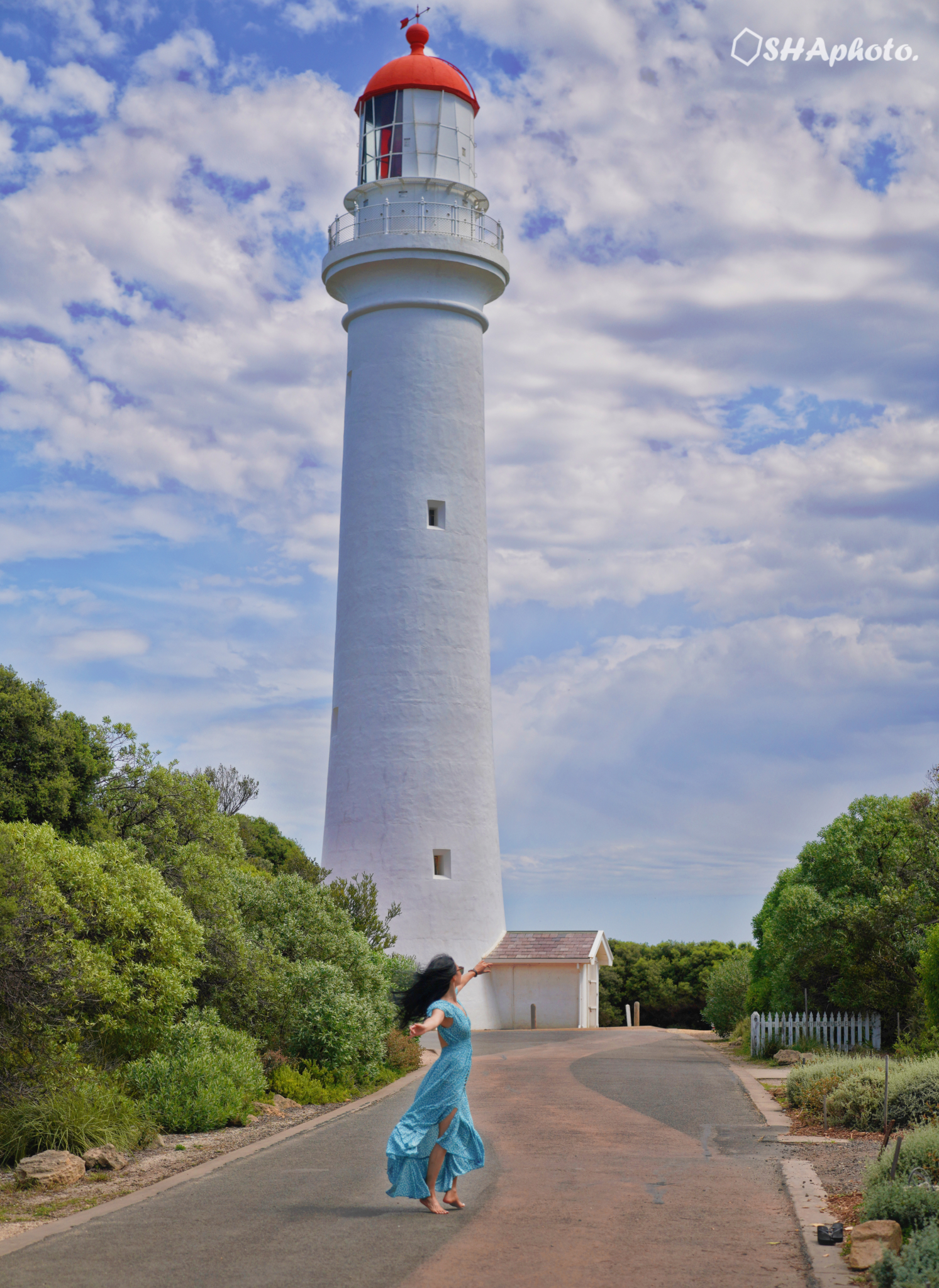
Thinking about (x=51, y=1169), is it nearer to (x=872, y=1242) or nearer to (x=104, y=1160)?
(x=104, y=1160)

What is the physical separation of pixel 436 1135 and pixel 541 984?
22.8 metres

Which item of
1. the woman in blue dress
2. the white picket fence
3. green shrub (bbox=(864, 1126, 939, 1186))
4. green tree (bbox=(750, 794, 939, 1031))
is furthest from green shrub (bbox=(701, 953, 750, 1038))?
the woman in blue dress

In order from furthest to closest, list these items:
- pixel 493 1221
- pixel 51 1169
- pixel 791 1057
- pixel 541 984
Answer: pixel 541 984
pixel 791 1057
pixel 51 1169
pixel 493 1221

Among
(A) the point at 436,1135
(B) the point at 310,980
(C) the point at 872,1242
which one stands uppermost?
(B) the point at 310,980

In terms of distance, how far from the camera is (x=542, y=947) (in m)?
31.9

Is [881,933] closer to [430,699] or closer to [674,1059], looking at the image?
[674,1059]

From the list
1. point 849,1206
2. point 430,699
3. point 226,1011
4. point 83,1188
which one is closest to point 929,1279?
point 849,1206

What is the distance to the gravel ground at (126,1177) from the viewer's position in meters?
9.66

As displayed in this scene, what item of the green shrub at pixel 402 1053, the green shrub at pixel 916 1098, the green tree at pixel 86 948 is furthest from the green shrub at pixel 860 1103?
the green shrub at pixel 402 1053

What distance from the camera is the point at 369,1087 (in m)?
18.2

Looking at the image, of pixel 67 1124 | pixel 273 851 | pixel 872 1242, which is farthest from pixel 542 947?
pixel 872 1242

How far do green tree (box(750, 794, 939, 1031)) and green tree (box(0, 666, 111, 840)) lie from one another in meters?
12.5

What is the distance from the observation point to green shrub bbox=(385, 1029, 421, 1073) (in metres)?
20.5

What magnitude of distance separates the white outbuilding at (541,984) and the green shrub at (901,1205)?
903 inches
